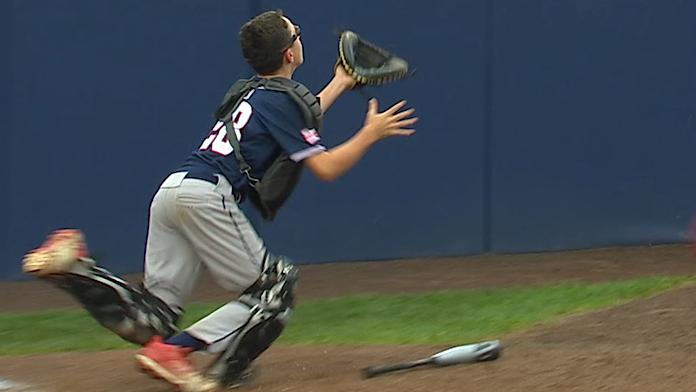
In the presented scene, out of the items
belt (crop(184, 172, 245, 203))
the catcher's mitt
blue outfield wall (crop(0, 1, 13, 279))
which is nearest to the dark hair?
the catcher's mitt

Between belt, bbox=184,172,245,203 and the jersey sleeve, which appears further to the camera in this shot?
belt, bbox=184,172,245,203

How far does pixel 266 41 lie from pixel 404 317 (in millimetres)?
2888

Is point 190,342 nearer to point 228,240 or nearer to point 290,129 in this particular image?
point 228,240

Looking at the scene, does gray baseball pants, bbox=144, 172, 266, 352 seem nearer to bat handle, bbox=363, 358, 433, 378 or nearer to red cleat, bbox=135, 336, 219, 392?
red cleat, bbox=135, 336, 219, 392

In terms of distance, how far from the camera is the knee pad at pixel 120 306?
477 cm

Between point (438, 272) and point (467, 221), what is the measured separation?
29.8 inches

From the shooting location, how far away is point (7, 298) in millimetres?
8305

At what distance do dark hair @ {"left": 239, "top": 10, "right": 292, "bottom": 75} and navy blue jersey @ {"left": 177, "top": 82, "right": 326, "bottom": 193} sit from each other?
0.40ft

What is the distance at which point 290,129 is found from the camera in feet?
15.4

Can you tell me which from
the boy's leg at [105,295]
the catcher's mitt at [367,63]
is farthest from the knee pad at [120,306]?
the catcher's mitt at [367,63]

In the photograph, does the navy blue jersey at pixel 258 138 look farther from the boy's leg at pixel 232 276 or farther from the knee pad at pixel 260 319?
the knee pad at pixel 260 319

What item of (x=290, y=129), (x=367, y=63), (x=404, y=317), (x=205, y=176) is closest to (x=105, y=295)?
(x=205, y=176)

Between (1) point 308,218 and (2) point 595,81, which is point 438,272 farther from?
(2) point 595,81

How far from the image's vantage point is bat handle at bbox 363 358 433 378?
199 inches
